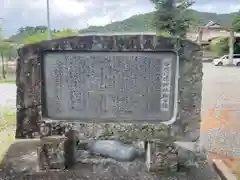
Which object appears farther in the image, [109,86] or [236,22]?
[236,22]

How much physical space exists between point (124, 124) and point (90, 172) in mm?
505

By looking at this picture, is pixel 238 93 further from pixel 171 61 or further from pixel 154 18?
pixel 154 18

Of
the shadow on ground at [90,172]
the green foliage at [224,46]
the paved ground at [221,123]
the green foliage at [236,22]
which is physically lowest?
the paved ground at [221,123]

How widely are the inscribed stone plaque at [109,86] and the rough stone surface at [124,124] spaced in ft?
0.23

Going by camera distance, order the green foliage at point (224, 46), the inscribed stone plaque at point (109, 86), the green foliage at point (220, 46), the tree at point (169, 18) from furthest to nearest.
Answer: the green foliage at point (220, 46), the green foliage at point (224, 46), the tree at point (169, 18), the inscribed stone plaque at point (109, 86)

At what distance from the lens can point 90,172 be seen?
3.21 metres

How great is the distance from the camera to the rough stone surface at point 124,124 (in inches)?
125

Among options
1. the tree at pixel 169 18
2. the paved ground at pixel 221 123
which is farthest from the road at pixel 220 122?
the tree at pixel 169 18

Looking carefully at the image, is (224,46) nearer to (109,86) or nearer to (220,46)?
(220,46)

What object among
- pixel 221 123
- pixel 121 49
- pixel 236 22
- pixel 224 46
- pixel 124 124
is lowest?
pixel 221 123

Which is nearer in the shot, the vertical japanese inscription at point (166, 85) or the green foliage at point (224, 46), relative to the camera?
the vertical japanese inscription at point (166, 85)

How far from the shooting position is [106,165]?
11.0 ft

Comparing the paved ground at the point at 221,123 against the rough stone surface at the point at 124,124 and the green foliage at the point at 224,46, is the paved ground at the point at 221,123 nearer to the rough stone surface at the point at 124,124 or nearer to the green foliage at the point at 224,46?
the rough stone surface at the point at 124,124

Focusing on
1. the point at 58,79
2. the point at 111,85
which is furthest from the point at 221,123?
the point at 58,79
